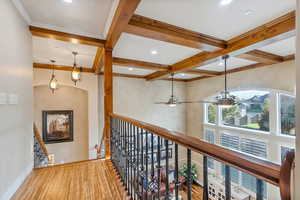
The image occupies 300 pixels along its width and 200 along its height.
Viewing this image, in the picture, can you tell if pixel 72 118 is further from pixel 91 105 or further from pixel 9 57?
pixel 9 57

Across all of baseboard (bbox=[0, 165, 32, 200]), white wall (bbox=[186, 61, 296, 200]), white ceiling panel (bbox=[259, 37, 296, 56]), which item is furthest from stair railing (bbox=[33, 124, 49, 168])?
white wall (bbox=[186, 61, 296, 200])

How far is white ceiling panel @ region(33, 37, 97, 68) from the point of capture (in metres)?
3.13

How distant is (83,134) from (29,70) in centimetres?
422

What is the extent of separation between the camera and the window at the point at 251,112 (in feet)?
15.0

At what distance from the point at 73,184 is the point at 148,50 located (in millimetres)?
2935

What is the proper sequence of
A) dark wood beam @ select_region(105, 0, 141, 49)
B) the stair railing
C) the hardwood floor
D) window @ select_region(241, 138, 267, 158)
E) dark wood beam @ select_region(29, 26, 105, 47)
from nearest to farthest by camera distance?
dark wood beam @ select_region(105, 0, 141, 49)
the hardwood floor
dark wood beam @ select_region(29, 26, 105, 47)
the stair railing
window @ select_region(241, 138, 267, 158)

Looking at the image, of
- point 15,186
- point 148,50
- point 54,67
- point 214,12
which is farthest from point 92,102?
point 214,12

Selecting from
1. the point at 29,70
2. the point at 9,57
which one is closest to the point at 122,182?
the point at 9,57

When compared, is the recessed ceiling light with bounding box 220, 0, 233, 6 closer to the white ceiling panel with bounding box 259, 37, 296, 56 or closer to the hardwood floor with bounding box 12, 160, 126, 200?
the white ceiling panel with bounding box 259, 37, 296, 56

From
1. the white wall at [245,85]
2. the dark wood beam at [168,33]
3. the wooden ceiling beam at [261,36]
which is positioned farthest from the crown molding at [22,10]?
the white wall at [245,85]

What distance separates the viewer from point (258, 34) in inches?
96.3

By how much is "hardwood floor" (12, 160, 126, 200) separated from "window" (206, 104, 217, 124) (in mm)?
5168

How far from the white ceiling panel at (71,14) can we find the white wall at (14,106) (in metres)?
0.24

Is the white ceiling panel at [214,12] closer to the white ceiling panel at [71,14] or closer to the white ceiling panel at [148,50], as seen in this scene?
the white ceiling panel at [71,14]
